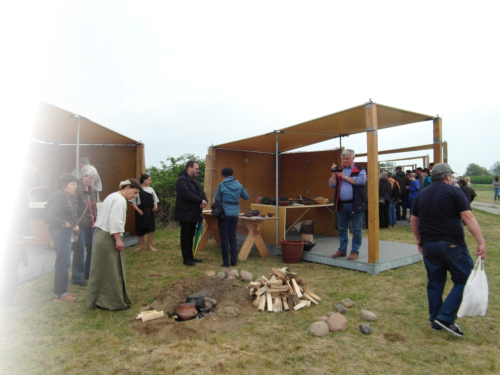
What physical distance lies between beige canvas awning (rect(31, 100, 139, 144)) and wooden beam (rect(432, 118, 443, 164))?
5932mm

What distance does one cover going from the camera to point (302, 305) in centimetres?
371

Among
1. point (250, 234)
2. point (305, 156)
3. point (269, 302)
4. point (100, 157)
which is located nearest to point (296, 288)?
point (269, 302)

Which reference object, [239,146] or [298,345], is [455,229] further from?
[239,146]

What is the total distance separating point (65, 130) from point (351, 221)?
575 centimetres

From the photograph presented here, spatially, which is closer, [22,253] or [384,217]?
[22,253]

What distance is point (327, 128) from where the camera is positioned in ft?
22.0

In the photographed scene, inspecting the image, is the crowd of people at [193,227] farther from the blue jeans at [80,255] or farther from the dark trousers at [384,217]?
the dark trousers at [384,217]

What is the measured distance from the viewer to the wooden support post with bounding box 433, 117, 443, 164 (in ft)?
18.7

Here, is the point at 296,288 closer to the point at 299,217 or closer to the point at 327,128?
the point at 327,128

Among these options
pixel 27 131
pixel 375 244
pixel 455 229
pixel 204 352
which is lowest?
pixel 204 352

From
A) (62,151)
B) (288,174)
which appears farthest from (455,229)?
(62,151)

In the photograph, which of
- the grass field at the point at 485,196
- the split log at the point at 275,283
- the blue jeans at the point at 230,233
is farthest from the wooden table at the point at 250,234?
the grass field at the point at 485,196

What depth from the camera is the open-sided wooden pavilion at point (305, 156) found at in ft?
16.3

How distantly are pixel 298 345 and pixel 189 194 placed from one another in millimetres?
3427
